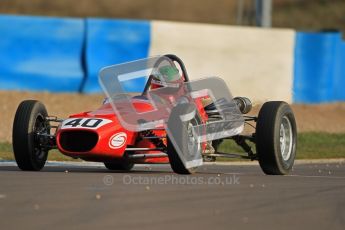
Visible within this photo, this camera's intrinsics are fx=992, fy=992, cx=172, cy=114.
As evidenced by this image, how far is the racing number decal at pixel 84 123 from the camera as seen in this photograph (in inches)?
419

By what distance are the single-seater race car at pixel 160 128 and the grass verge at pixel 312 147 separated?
9.80ft

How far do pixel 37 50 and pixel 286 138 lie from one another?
9.25 meters

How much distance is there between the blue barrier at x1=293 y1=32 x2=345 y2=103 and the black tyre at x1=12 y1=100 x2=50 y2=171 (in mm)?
11043

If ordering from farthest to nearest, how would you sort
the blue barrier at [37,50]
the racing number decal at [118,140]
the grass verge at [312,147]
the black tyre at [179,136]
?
the blue barrier at [37,50]
the grass verge at [312,147]
the racing number decal at [118,140]
the black tyre at [179,136]

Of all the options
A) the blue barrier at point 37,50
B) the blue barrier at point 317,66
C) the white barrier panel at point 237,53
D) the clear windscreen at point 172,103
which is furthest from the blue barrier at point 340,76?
the clear windscreen at point 172,103

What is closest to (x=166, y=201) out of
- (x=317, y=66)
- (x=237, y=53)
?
(x=237, y=53)

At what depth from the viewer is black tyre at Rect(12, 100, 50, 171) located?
1108 cm

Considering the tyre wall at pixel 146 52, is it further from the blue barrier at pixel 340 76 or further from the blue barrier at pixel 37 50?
the blue barrier at pixel 340 76

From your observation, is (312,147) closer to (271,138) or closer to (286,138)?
(286,138)

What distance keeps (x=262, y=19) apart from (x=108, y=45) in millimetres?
5404

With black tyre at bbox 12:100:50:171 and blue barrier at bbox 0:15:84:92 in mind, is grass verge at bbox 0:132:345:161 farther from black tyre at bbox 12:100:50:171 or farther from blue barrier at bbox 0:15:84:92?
blue barrier at bbox 0:15:84:92

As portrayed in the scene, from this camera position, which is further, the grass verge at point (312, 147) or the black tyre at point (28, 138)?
the grass verge at point (312, 147)

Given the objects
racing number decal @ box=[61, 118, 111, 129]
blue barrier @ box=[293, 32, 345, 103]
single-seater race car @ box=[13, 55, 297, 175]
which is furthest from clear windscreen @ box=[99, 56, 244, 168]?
blue barrier @ box=[293, 32, 345, 103]

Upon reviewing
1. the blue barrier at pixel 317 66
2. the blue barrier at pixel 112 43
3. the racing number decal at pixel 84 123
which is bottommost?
the blue barrier at pixel 317 66
